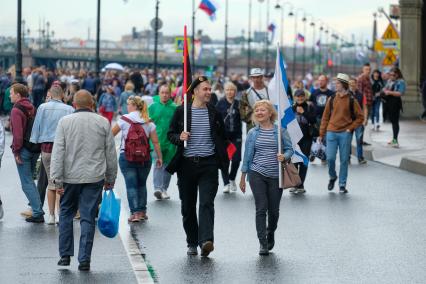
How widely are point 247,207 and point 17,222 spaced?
125 inches

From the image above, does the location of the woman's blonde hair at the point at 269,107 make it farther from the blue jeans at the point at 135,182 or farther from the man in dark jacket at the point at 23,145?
the man in dark jacket at the point at 23,145

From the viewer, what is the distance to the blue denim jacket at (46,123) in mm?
14312

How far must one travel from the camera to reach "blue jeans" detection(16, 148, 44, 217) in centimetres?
1467

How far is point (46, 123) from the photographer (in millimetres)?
14344

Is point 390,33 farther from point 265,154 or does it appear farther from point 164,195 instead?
point 265,154

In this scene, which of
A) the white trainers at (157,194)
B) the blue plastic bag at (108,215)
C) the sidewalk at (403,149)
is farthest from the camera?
the sidewalk at (403,149)

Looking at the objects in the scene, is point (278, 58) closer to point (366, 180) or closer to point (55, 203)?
→ point (55, 203)

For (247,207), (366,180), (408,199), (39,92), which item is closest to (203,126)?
(247,207)

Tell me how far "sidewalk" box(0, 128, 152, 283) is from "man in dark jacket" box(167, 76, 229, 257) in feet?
2.11

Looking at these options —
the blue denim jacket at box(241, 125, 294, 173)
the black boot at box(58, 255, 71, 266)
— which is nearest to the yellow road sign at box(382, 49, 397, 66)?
the blue denim jacket at box(241, 125, 294, 173)

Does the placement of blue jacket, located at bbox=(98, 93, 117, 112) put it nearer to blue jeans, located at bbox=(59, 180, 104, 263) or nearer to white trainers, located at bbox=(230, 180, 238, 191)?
white trainers, located at bbox=(230, 180, 238, 191)

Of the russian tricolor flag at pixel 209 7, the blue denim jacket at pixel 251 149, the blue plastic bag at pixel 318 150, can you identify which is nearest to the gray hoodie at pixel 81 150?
the blue denim jacket at pixel 251 149

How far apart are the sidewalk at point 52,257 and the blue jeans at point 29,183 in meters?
0.24

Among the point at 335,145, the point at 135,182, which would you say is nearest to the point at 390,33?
the point at 335,145
